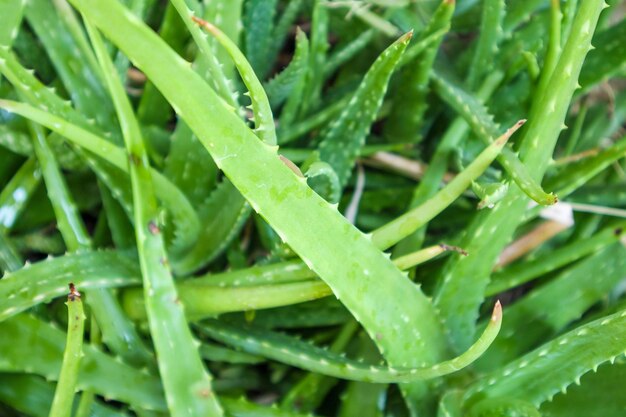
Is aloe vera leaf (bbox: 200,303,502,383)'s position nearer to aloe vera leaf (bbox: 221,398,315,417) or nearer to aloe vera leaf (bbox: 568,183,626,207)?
aloe vera leaf (bbox: 221,398,315,417)

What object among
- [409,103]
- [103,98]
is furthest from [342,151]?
[103,98]

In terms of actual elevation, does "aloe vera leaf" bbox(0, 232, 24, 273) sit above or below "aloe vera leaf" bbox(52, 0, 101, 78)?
below

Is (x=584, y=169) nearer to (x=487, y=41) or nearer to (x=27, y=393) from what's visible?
(x=487, y=41)

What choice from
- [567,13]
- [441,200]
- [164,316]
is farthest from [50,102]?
[567,13]

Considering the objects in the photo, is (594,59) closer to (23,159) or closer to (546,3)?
(546,3)

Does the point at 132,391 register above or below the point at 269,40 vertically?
below

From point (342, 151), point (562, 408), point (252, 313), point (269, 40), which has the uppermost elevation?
point (269, 40)

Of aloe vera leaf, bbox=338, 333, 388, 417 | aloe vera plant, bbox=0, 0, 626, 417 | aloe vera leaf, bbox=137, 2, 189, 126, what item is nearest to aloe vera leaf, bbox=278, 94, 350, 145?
aloe vera plant, bbox=0, 0, 626, 417
